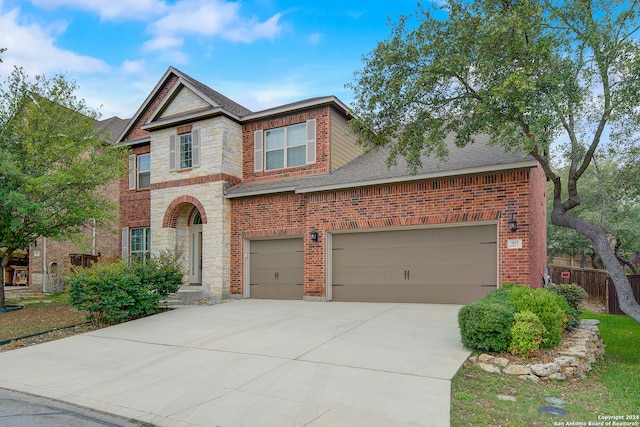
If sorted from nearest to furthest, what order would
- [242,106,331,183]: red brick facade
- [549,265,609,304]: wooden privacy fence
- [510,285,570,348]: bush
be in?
[510,285,570,348]: bush → [242,106,331,183]: red brick facade → [549,265,609,304]: wooden privacy fence

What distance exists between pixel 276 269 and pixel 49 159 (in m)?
7.73

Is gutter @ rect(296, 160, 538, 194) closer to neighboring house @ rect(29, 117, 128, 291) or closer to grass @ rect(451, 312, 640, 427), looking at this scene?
grass @ rect(451, 312, 640, 427)

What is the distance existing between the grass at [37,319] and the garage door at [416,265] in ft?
24.5

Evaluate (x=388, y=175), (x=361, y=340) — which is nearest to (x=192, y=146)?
(x=388, y=175)

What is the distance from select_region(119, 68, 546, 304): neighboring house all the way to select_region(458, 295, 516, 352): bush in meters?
4.20

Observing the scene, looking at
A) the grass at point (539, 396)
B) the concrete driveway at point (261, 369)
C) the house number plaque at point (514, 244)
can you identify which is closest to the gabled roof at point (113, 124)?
the concrete driveway at point (261, 369)

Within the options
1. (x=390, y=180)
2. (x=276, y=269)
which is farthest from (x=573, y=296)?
(x=276, y=269)

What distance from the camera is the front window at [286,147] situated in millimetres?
14984

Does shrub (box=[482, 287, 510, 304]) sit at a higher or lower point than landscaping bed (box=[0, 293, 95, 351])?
higher

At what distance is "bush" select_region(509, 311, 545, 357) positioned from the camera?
20.5ft

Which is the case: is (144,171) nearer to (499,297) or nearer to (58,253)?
(58,253)

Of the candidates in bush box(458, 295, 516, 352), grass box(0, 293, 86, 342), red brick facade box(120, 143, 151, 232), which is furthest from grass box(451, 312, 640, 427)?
red brick facade box(120, 143, 151, 232)

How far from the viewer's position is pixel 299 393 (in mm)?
5262

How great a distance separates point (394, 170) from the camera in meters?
12.6
